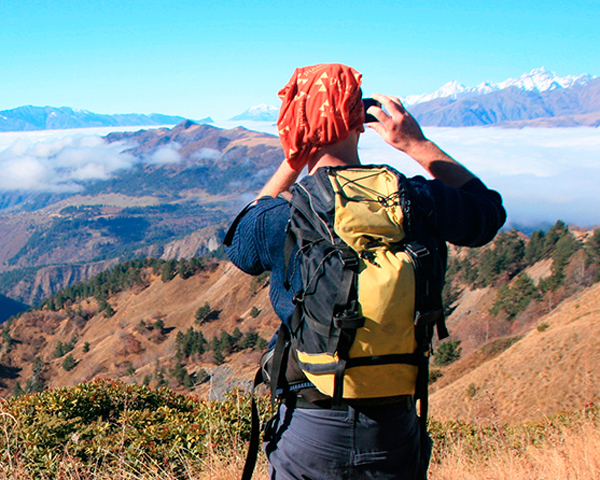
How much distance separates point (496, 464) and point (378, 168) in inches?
130

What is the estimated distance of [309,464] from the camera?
1954 mm

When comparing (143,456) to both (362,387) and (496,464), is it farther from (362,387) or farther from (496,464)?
(362,387)

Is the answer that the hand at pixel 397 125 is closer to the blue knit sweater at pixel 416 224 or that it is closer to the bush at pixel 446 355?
the blue knit sweater at pixel 416 224

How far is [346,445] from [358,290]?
668 millimetres

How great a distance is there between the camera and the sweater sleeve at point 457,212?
2.05 meters

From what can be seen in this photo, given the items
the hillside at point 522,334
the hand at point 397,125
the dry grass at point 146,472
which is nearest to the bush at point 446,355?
the hillside at point 522,334

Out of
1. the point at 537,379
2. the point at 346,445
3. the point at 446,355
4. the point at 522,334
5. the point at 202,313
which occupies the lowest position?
the point at 202,313

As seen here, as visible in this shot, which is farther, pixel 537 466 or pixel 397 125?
pixel 537 466

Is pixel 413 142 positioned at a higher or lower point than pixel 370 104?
lower

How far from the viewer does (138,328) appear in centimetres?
7438

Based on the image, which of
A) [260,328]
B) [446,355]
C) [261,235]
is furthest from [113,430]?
[260,328]

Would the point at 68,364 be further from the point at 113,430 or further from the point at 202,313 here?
the point at 113,430

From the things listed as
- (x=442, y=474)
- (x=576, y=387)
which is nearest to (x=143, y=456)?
(x=442, y=474)

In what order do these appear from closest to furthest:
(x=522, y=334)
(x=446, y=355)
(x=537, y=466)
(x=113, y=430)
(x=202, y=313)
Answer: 1. (x=537, y=466)
2. (x=113, y=430)
3. (x=522, y=334)
4. (x=446, y=355)
5. (x=202, y=313)
